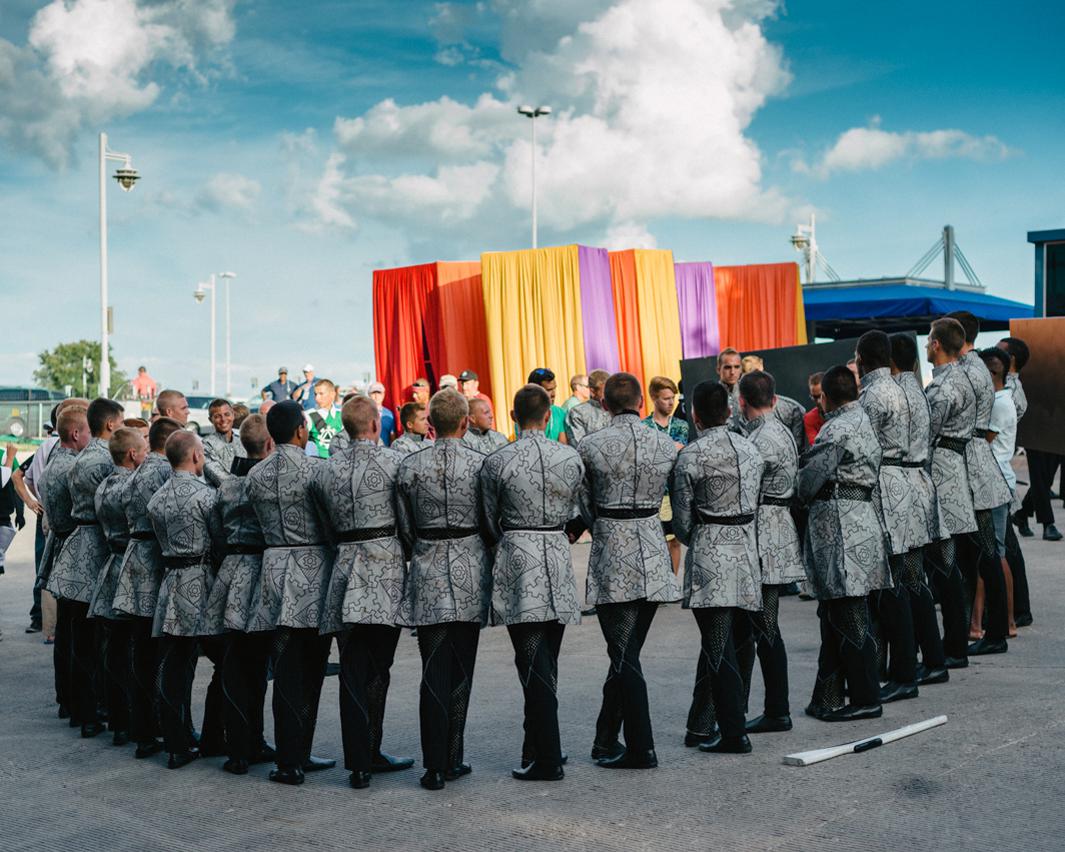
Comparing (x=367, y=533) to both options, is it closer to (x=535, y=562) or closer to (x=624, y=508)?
(x=535, y=562)

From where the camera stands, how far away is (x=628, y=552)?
219 inches

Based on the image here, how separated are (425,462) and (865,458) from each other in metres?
2.43

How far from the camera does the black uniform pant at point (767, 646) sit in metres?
6.02

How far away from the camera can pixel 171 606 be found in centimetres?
586

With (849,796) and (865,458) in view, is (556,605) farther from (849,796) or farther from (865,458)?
(865,458)

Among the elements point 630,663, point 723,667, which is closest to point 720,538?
point 723,667

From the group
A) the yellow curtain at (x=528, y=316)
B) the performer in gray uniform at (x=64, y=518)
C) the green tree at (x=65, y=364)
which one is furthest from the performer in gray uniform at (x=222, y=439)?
the green tree at (x=65, y=364)

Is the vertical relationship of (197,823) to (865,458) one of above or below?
below

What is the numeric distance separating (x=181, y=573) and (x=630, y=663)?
2.21 meters

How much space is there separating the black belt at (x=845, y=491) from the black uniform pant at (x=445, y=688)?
2.11 meters

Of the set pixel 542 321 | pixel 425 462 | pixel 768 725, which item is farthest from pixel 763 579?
pixel 542 321

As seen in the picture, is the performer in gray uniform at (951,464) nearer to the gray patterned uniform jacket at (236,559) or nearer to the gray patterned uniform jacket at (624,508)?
the gray patterned uniform jacket at (624,508)

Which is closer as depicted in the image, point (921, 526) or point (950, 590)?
point (921, 526)

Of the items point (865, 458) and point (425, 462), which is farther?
point (865, 458)
